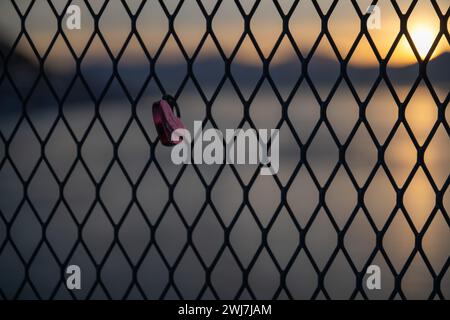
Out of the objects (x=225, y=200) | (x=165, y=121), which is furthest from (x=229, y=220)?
(x=165, y=121)

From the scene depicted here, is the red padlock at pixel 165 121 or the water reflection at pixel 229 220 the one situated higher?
the water reflection at pixel 229 220

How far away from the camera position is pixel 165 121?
7.24 ft

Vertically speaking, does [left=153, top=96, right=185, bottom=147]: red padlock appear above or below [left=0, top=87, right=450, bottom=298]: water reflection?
below

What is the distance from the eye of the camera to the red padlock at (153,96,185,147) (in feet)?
7.20

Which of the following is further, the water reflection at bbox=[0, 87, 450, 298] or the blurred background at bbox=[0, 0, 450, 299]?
the water reflection at bbox=[0, 87, 450, 298]

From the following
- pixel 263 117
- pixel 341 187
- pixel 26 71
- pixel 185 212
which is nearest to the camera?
pixel 185 212

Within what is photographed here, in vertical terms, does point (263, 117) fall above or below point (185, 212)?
above

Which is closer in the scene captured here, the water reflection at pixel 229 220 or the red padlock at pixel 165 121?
the red padlock at pixel 165 121

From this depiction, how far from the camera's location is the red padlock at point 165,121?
86.4 inches

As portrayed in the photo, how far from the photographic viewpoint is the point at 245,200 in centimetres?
212

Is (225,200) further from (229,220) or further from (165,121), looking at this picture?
(165,121)
